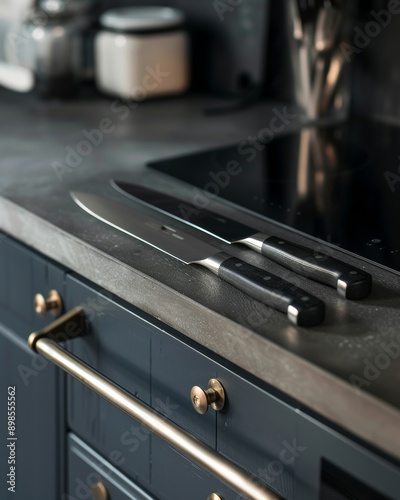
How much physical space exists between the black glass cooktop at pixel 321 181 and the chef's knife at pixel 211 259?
0.13 m

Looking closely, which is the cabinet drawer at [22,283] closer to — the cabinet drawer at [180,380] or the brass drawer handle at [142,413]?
the brass drawer handle at [142,413]

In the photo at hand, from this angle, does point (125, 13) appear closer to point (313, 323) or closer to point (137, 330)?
point (137, 330)

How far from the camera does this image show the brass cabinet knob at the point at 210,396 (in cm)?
84

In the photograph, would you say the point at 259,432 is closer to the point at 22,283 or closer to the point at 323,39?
the point at 22,283

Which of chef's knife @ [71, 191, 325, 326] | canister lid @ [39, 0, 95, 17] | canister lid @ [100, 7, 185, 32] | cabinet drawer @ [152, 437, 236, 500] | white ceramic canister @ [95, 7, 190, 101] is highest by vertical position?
canister lid @ [39, 0, 95, 17]

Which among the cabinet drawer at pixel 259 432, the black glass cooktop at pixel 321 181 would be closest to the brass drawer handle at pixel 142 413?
the cabinet drawer at pixel 259 432

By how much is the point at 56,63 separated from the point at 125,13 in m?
0.16

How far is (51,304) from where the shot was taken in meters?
1.05

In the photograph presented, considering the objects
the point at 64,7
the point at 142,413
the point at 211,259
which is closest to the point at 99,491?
the point at 142,413

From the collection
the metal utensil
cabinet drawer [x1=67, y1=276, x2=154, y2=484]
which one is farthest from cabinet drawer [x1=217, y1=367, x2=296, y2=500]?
the metal utensil

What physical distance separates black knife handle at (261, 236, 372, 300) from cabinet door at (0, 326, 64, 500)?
33 centimetres

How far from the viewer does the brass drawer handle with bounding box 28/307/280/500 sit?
76 cm

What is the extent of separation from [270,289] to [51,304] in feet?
1.12

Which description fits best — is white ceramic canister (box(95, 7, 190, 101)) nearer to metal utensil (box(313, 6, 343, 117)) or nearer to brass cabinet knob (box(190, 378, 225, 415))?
metal utensil (box(313, 6, 343, 117))
